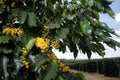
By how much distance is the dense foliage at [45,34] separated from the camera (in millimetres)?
2378

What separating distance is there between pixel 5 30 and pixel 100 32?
82cm

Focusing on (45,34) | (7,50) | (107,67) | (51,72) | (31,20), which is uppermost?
(31,20)

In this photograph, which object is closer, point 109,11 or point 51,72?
point 51,72

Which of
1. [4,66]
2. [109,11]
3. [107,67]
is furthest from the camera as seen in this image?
[107,67]

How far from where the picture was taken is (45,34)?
8.36 feet

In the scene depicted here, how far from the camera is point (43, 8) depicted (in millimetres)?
2867

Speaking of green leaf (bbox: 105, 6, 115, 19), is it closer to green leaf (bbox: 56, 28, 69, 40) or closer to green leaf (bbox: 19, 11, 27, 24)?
green leaf (bbox: 56, 28, 69, 40)

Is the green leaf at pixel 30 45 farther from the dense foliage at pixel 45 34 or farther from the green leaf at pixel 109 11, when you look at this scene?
the green leaf at pixel 109 11

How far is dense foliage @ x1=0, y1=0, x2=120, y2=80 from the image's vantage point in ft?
7.80

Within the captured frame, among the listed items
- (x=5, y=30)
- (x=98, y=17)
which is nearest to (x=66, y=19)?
(x=98, y=17)

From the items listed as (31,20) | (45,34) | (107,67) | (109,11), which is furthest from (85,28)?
(107,67)

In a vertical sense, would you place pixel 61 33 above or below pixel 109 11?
below

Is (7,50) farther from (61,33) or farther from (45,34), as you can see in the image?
(61,33)

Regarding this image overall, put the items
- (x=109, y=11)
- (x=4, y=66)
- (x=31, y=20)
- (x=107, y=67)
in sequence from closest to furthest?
1. (x=4, y=66)
2. (x=31, y=20)
3. (x=109, y=11)
4. (x=107, y=67)
